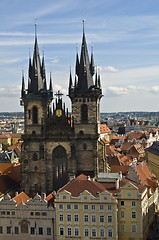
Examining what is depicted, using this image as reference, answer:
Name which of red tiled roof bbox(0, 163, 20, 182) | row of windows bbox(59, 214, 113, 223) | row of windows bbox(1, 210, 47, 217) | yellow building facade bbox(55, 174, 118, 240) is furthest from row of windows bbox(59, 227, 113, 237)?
red tiled roof bbox(0, 163, 20, 182)

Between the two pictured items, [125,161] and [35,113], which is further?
[125,161]

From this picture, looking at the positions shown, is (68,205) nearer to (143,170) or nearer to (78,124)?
(78,124)

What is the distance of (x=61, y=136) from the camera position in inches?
3118

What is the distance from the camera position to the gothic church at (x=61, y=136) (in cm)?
7856

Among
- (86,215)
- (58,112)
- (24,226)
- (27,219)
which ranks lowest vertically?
(24,226)

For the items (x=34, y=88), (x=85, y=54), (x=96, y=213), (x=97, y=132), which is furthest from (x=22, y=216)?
(x=85, y=54)

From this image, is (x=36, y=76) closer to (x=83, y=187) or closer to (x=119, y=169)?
(x=83, y=187)

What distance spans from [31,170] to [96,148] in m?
15.6

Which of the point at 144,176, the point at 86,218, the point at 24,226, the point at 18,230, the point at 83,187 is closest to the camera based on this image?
the point at 86,218

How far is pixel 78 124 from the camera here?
258 ft

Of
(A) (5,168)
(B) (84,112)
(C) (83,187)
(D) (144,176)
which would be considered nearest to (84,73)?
(B) (84,112)

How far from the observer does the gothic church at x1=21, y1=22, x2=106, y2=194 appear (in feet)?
258

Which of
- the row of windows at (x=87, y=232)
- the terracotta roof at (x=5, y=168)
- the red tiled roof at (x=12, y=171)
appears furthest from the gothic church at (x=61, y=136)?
the terracotta roof at (x=5, y=168)

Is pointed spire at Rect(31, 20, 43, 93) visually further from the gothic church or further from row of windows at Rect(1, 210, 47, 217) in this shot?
row of windows at Rect(1, 210, 47, 217)
